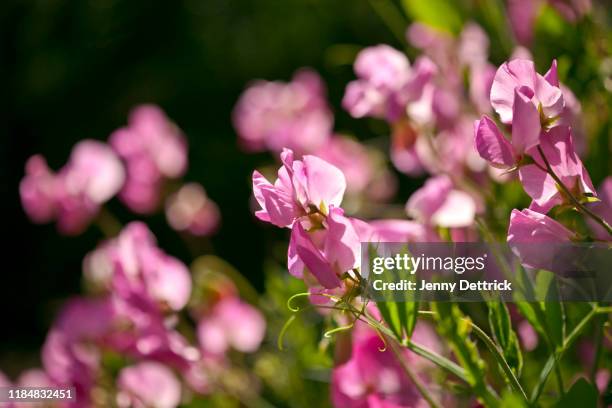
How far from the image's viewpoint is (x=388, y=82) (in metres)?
0.58

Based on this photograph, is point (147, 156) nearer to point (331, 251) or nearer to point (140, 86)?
point (331, 251)

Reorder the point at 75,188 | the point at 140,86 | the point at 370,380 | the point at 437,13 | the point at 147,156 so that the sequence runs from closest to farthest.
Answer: the point at 370,380, the point at 437,13, the point at 75,188, the point at 147,156, the point at 140,86

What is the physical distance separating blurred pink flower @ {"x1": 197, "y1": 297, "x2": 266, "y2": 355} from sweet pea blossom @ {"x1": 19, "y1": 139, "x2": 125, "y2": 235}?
0.17 m

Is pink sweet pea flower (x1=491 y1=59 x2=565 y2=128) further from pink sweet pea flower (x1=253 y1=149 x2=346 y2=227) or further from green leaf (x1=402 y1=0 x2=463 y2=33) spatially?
green leaf (x1=402 y1=0 x2=463 y2=33)

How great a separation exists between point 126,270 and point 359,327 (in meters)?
0.18

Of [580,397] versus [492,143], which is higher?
[492,143]

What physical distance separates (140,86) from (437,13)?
1962 millimetres

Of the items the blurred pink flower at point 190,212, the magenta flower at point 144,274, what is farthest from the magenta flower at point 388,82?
the blurred pink flower at point 190,212

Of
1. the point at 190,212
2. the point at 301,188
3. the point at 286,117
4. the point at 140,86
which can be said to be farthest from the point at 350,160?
the point at 140,86

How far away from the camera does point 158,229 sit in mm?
2395

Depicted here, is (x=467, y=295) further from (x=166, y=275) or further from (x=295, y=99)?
(x=295, y=99)

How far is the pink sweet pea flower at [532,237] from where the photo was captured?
36cm

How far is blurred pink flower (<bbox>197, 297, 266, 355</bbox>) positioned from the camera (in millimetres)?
739

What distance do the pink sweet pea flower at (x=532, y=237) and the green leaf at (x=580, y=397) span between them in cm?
6
